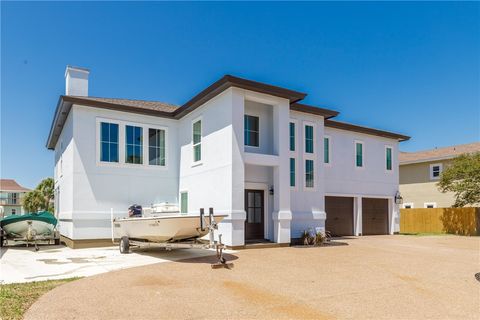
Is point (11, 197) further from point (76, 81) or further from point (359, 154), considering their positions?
point (359, 154)

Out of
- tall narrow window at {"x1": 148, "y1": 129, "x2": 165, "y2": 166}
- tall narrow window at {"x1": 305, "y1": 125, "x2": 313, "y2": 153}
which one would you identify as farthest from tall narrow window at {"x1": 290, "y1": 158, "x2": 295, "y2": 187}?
tall narrow window at {"x1": 148, "y1": 129, "x2": 165, "y2": 166}

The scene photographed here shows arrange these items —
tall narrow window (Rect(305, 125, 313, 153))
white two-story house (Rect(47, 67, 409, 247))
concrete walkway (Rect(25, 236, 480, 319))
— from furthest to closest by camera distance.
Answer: tall narrow window (Rect(305, 125, 313, 153)) < white two-story house (Rect(47, 67, 409, 247)) < concrete walkway (Rect(25, 236, 480, 319))

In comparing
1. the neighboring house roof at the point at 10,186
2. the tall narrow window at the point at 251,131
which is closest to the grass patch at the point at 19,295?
the tall narrow window at the point at 251,131

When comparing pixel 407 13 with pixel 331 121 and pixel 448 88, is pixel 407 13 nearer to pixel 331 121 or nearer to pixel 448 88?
pixel 448 88

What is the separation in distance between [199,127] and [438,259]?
9.44 meters

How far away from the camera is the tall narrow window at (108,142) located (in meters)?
14.2

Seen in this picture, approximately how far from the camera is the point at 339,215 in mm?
17953

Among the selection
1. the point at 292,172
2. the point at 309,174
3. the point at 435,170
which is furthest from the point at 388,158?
the point at 435,170

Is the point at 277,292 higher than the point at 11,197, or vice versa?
the point at 277,292

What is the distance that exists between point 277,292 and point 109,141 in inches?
407

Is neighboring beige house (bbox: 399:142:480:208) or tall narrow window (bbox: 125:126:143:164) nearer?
tall narrow window (bbox: 125:126:143:164)

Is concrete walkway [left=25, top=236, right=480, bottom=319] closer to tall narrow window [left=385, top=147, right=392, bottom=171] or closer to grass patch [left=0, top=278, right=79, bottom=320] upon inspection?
grass patch [left=0, top=278, right=79, bottom=320]

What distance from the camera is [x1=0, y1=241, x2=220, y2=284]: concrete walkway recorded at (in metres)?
8.09

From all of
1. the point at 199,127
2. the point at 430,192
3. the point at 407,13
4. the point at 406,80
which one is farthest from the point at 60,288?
the point at 430,192
